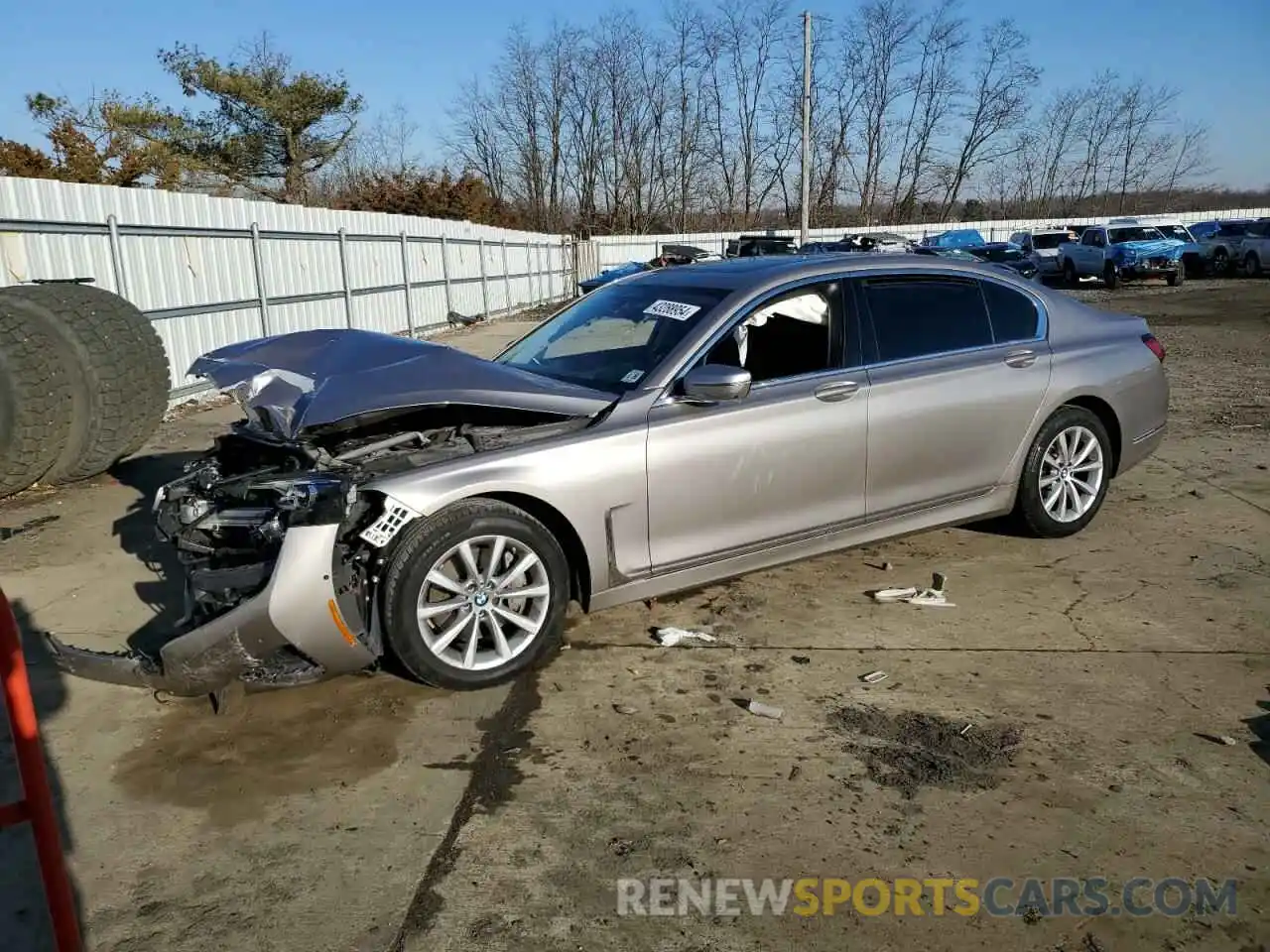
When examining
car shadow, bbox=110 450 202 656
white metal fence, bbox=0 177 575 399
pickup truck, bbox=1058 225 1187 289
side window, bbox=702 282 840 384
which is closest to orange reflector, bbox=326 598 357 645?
car shadow, bbox=110 450 202 656

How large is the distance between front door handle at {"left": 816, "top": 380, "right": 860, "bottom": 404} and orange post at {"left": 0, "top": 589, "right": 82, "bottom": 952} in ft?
10.9

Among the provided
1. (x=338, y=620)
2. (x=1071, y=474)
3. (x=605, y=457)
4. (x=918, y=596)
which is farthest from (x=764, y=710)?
(x=1071, y=474)

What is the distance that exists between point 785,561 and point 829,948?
221 cm

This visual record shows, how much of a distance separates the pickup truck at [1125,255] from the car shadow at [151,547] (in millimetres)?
28661

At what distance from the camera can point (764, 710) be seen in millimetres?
3600

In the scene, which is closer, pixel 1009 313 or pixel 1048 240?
pixel 1009 313

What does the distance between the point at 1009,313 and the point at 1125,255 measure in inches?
1086

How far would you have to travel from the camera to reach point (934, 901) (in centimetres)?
257

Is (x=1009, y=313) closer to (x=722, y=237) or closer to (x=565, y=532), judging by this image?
(x=565, y=532)

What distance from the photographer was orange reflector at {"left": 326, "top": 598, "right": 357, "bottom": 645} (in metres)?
3.35

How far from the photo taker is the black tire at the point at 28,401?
19.7 ft

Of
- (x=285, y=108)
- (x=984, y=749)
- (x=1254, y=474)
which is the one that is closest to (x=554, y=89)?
(x=285, y=108)

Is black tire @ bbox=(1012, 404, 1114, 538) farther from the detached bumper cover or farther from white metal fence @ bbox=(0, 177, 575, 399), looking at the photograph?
white metal fence @ bbox=(0, 177, 575, 399)

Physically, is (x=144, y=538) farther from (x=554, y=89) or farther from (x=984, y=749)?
(x=554, y=89)
